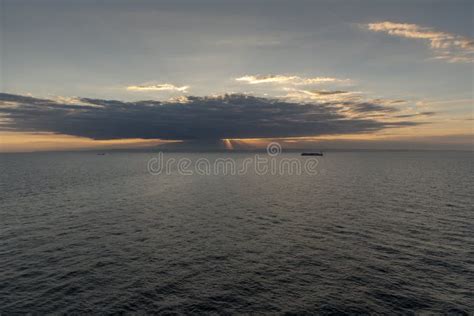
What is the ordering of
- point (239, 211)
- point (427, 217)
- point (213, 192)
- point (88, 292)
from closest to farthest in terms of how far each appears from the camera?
point (88, 292) < point (427, 217) < point (239, 211) < point (213, 192)

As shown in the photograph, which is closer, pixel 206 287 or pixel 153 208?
pixel 206 287

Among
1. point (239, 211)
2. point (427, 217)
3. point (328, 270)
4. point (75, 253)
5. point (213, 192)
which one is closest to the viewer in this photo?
point (328, 270)

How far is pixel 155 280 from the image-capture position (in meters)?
37.5

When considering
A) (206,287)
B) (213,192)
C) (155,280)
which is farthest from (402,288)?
(213,192)

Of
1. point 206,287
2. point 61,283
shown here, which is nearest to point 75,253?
point 61,283

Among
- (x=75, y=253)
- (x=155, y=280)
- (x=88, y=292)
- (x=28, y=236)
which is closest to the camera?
(x=88, y=292)

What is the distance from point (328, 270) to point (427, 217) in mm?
42002

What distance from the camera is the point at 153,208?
80.3m

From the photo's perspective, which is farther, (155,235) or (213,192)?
(213,192)

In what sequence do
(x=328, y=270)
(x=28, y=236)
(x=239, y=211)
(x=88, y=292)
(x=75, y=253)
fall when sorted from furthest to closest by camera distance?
(x=239, y=211)
(x=28, y=236)
(x=75, y=253)
(x=328, y=270)
(x=88, y=292)

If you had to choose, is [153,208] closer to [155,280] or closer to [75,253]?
[75,253]

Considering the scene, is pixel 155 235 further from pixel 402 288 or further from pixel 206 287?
pixel 402 288

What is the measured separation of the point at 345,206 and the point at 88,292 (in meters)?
66.3

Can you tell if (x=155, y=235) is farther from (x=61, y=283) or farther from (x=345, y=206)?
(x=345, y=206)
